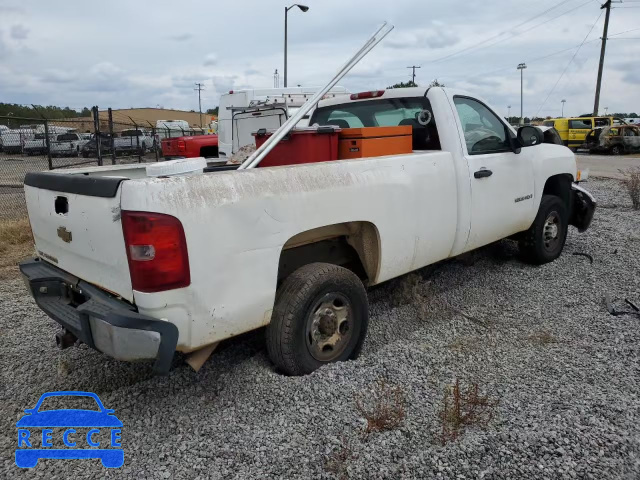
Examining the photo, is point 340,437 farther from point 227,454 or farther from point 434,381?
point 434,381

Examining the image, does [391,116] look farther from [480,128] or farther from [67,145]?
[67,145]

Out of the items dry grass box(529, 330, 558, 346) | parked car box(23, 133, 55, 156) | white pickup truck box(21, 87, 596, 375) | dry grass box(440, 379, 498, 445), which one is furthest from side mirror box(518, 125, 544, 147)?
parked car box(23, 133, 55, 156)

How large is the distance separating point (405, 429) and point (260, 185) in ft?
5.08

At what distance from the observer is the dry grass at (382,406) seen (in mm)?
2805

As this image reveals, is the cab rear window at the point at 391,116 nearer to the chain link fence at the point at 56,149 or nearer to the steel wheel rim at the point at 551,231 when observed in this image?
the steel wheel rim at the point at 551,231

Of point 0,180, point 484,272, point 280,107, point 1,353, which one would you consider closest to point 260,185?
point 1,353

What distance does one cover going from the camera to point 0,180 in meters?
18.2

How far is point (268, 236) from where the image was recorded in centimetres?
297

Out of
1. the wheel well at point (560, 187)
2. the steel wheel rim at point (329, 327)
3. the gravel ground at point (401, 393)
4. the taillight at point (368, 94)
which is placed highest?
the taillight at point (368, 94)

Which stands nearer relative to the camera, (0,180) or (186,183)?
(186,183)

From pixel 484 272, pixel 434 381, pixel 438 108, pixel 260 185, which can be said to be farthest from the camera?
pixel 484 272

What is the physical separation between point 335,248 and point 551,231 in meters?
3.15

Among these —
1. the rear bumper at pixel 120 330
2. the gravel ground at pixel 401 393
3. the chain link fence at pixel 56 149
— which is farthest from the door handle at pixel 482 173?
the chain link fence at pixel 56 149

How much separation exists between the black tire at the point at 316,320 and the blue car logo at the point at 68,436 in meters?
1.02
